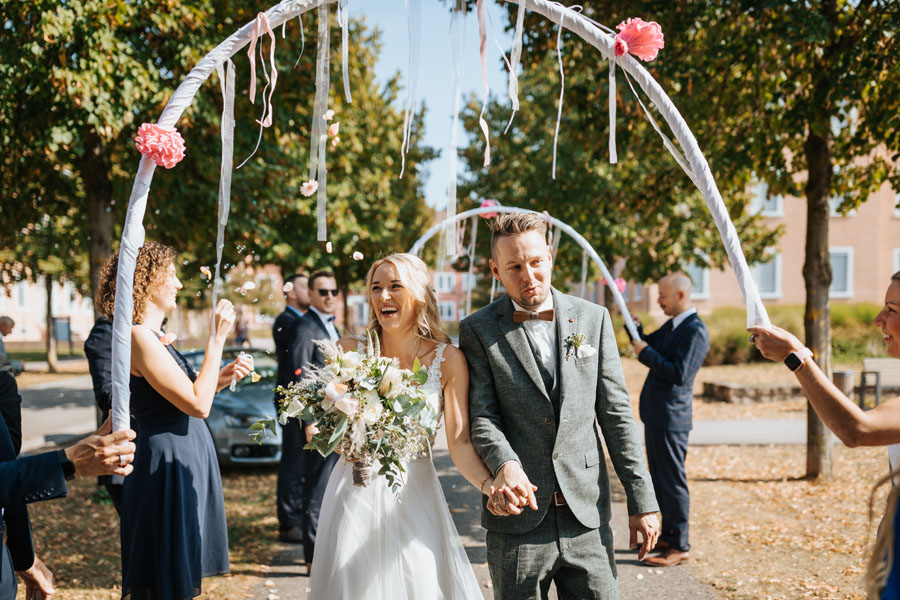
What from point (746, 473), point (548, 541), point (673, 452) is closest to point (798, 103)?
point (673, 452)

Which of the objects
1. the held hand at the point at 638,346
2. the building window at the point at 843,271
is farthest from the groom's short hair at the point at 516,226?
the building window at the point at 843,271

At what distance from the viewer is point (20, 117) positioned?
776 cm

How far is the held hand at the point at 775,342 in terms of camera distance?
9.32ft

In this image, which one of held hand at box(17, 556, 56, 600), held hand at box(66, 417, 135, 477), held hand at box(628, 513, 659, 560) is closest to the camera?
held hand at box(66, 417, 135, 477)

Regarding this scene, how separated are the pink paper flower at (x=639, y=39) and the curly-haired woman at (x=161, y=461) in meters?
2.40

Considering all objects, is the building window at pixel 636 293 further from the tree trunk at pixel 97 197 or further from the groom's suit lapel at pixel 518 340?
the groom's suit lapel at pixel 518 340

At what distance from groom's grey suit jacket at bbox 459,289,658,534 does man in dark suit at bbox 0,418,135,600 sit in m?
1.49

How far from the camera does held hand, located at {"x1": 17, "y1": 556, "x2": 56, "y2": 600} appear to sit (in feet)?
9.66

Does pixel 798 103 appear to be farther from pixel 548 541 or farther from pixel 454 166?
pixel 548 541

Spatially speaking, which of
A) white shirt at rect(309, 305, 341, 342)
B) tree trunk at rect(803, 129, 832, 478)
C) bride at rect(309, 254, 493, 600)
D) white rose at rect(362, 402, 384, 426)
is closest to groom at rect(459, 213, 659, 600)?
bride at rect(309, 254, 493, 600)

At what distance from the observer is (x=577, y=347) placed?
317 centimetres

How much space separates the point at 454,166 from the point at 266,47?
6410 mm

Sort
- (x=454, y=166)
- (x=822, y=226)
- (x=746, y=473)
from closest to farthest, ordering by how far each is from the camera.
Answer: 1. (x=454, y=166)
2. (x=822, y=226)
3. (x=746, y=473)

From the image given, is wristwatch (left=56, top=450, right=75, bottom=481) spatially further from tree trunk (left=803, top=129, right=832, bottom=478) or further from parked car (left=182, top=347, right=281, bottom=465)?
tree trunk (left=803, top=129, right=832, bottom=478)
